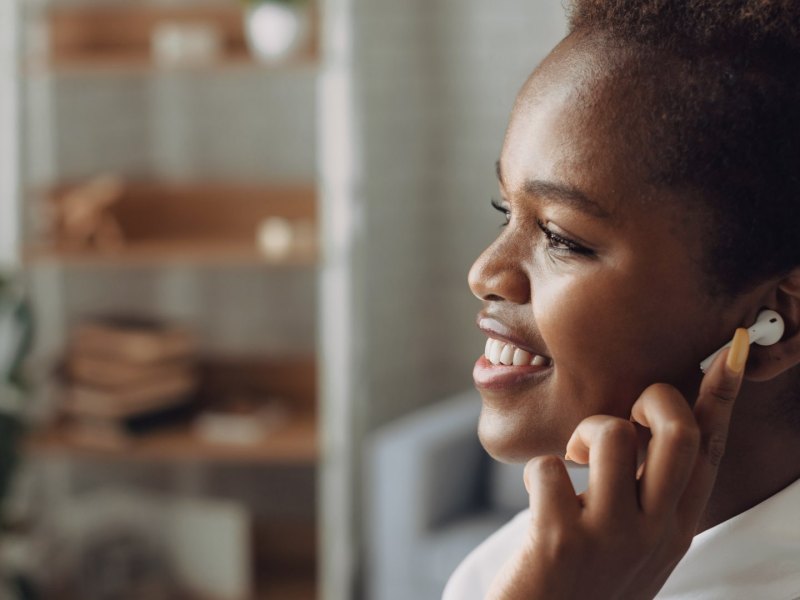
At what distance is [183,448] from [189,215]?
0.71m

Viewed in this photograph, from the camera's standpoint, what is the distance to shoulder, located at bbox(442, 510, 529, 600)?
2.72ft

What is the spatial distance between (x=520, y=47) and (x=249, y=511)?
1.76m

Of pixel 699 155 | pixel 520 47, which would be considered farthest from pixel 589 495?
pixel 520 47

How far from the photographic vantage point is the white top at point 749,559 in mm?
666

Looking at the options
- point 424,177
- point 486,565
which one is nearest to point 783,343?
point 486,565

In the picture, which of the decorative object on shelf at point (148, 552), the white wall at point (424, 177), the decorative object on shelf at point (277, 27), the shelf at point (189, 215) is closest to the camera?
the decorative object on shelf at point (277, 27)

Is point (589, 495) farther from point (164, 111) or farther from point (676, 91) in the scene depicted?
point (164, 111)

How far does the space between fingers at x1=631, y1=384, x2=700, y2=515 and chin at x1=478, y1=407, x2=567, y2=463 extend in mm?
93

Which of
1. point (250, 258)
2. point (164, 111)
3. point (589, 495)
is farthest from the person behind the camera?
point (164, 111)

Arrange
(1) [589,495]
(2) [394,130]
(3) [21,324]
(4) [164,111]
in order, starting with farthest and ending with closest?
(2) [394,130] → (4) [164,111] → (3) [21,324] → (1) [589,495]

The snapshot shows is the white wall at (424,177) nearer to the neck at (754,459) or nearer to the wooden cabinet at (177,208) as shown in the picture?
the wooden cabinet at (177,208)

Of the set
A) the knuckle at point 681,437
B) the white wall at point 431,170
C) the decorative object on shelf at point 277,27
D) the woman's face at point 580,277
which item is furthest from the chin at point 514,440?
the white wall at point 431,170

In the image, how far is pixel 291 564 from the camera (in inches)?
131

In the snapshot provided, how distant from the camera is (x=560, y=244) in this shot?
0.67 m
